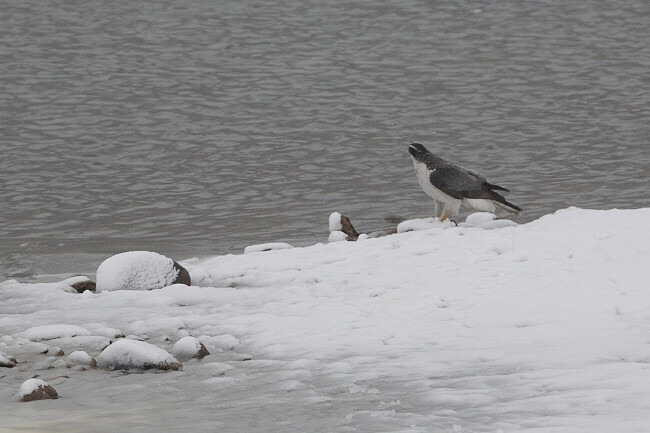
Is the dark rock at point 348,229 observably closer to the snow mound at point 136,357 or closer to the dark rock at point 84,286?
the dark rock at point 84,286

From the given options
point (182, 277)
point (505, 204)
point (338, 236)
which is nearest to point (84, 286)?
point (182, 277)

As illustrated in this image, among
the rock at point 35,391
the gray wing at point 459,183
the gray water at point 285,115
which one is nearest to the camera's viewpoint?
the rock at point 35,391

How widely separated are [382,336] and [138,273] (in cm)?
262

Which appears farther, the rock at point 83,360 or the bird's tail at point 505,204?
the bird's tail at point 505,204

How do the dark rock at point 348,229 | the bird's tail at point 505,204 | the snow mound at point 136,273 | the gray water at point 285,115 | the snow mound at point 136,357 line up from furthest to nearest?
the gray water at point 285,115, the dark rock at point 348,229, the bird's tail at point 505,204, the snow mound at point 136,273, the snow mound at point 136,357

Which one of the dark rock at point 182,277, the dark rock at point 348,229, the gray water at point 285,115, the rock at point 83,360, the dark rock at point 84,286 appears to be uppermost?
the rock at point 83,360

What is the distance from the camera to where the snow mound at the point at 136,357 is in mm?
7988

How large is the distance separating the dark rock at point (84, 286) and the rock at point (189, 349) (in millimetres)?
2292

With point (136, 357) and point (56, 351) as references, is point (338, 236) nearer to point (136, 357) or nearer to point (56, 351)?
point (56, 351)

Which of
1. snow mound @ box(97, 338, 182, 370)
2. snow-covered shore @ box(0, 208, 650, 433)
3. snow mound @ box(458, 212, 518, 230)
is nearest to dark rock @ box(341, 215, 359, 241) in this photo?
snow mound @ box(458, 212, 518, 230)

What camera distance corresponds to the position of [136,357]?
8.00 meters

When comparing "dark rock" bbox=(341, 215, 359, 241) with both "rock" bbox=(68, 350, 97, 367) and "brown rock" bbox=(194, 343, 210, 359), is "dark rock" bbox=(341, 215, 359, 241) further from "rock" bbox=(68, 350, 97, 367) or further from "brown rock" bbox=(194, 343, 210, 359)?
"rock" bbox=(68, 350, 97, 367)

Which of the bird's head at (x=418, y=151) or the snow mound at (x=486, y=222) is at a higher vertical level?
the bird's head at (x=418, y=151)

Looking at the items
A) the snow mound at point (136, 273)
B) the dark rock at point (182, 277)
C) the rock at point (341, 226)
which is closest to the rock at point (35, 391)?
the snow mound at point (136, 273)
